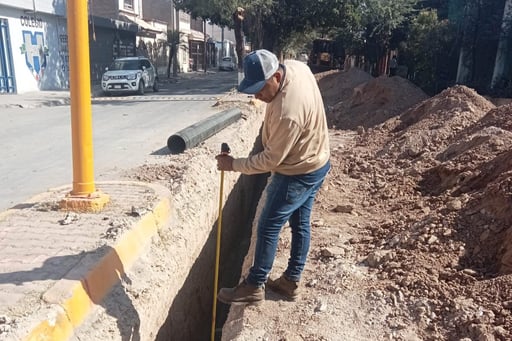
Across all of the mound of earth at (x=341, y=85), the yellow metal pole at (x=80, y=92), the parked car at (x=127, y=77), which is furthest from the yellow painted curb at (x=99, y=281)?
the parked car at (x=127, y=77)

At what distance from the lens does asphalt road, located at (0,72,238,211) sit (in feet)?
22.2

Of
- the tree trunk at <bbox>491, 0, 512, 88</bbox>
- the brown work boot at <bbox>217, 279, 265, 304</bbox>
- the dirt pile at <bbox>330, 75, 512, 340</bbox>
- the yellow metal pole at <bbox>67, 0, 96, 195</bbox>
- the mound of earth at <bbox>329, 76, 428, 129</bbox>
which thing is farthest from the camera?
the tree trunk at <bbox>491, 0, 512, 88</bbox>

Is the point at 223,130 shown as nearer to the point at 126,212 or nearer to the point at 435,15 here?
the point at 126,212

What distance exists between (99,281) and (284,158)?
1.64 m

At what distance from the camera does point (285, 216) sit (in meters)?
3.40

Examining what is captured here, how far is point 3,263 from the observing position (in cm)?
356

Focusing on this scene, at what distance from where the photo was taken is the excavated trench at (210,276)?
4621 mm

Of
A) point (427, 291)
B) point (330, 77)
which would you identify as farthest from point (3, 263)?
point (330, 77)

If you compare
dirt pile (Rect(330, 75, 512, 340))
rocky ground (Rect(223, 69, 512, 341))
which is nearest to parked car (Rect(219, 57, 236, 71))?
dirt pile (Rect(330, 75, 512, 340))

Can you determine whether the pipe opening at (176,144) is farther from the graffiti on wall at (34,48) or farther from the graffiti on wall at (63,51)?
the graffiti on wall at (63,51)

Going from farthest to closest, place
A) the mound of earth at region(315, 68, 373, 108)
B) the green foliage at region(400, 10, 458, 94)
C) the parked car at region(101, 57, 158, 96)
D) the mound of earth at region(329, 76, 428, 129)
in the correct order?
the parked car at region(101, 57, 158, 96) → the mound of earth at region(315, 68, 373, 108) → the green foliage at region(400, 10, 458, 94) → the mound of earth at region(329, 76, 428, 129)

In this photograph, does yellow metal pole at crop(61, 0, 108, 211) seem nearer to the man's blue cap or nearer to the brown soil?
the brown soil

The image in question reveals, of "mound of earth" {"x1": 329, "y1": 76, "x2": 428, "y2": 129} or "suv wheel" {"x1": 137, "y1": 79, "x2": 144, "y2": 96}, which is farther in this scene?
"suv wheel" {"x1": 137, "y1": 79, "x2": 144, "y2": 96}

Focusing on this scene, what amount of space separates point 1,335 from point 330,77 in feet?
68.9
